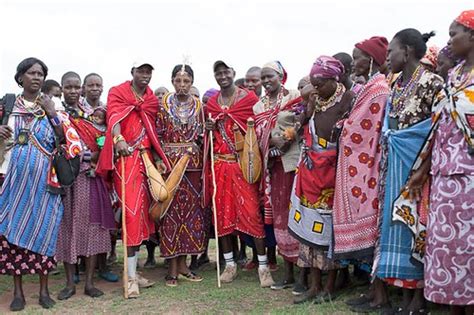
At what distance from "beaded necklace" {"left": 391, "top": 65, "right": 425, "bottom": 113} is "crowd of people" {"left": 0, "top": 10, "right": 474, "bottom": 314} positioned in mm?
16

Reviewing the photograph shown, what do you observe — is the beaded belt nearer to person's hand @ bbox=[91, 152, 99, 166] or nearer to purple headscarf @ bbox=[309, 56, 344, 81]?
person's hand @ bbox=[91, 152, 99, 166]

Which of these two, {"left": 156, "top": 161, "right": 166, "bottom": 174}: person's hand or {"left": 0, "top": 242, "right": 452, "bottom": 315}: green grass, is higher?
{"left": 156, "top": 161, "right": 166, "bottom": 174}: person's hand

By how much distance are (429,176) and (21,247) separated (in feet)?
13.0

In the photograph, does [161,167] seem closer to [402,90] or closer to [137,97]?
[137,97]

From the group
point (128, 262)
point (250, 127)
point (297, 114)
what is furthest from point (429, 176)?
point (128, 262)

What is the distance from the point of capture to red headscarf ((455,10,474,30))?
393 centimetres

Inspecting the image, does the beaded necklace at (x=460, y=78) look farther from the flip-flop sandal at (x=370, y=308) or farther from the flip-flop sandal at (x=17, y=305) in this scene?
the flip-flop sandal at (x=17, y=305)

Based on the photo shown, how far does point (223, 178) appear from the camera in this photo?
642 cm

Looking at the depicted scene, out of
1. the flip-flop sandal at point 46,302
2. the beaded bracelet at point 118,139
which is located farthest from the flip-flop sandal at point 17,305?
the beaded bracelet at point 118,139

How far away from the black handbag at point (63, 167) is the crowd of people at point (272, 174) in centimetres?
1

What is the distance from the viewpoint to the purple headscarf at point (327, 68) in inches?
203

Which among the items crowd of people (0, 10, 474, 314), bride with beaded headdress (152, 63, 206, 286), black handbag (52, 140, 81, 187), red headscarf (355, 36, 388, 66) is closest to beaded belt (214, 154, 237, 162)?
crowd of people (0, 10, 474, 314)

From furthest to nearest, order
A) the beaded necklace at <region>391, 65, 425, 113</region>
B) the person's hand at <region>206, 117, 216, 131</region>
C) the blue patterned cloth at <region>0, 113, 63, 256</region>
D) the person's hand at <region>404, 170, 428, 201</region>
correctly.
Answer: the person's hand at <region>206, 117, 216, 131</region>, the blue patterned cloth at <region>0, 113, 63, 256</region>, the beaded necklace at <region>391, 65, 425, 113</region>, the person's hand at <region>404, 170, 428, 201</region>

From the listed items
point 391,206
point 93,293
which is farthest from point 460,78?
point 93,293
